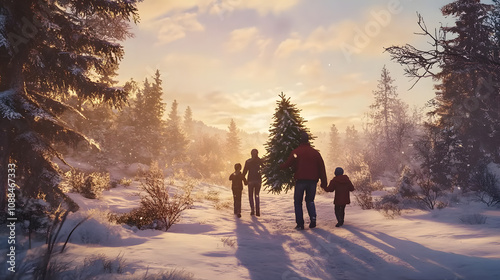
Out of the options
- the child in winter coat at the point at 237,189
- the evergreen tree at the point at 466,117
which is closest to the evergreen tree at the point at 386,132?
the evergreen tree at the point at 466,117

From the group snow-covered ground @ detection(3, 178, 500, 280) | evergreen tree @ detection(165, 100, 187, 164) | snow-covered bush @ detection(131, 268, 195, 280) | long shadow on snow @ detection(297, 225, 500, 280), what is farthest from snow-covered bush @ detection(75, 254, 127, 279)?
evergreen tree @ detection(165, 100, 187, 164)

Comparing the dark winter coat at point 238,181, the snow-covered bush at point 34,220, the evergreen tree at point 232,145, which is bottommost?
the snow-covered bush at point 34,220

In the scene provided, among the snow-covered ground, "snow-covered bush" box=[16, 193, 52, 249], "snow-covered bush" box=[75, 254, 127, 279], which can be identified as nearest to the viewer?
"snow-covered bush" box=[75, 254, 127, 279]

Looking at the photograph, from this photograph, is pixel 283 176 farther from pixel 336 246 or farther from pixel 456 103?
pixel 456 103

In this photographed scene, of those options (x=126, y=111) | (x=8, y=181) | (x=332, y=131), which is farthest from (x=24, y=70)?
(x=332, y=131)

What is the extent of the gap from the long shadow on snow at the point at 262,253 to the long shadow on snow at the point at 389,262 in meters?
0.52

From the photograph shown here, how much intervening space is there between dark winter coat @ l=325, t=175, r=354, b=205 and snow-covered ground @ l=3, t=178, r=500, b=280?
0.80 m

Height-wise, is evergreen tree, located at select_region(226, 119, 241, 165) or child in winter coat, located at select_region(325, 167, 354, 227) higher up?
evergreen tree, located at select_region(226, 119, 241, 165)

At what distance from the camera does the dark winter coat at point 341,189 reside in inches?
289

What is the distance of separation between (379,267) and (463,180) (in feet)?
56.5

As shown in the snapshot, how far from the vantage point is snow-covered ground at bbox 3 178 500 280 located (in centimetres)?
349

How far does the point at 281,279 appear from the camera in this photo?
3482 mm

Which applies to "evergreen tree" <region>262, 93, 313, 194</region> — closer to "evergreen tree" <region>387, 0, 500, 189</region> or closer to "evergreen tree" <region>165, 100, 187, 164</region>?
"evergreen tree" <region>387, 0, 500, 189</region>

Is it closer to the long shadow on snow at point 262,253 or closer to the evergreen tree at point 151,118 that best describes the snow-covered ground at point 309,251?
the long shadow on snow at point 262,253
